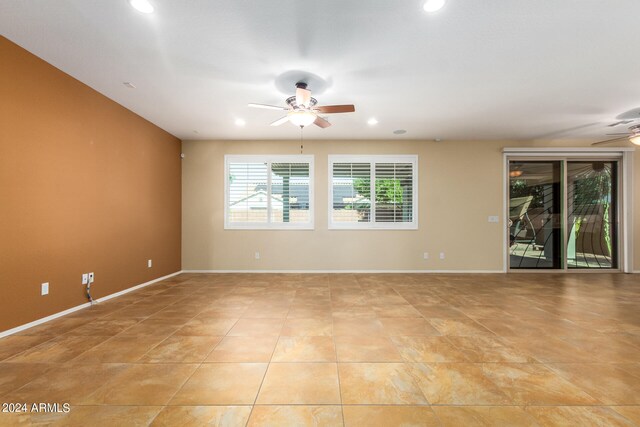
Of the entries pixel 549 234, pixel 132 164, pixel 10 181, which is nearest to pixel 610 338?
pixel 549 234

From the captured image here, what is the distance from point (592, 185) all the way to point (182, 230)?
8.98 meters

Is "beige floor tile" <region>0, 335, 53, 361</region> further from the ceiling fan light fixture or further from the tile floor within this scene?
the ceiling fan light fixture

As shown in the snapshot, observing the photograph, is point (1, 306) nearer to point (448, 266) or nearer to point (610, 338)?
point (610, 338)

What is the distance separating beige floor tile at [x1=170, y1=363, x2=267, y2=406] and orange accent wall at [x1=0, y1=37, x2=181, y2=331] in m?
2.29

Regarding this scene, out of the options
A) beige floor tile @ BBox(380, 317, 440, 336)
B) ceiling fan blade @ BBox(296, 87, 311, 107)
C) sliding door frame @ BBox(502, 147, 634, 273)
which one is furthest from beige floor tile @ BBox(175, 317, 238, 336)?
sliding door frame @ BBox(502, 147, 634, 273)

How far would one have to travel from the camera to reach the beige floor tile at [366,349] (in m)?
2.23

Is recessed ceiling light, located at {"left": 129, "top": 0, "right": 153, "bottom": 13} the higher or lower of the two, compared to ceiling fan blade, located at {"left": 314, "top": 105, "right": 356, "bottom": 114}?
higher

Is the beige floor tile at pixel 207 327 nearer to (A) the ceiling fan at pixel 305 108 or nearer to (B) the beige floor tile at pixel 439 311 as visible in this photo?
(B) the beige floor tile at pixel 439 311

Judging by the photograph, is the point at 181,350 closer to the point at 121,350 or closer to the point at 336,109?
the point at 121,350

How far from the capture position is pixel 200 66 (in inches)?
122

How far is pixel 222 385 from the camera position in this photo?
6.13ft

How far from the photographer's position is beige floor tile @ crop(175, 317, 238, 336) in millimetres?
2752

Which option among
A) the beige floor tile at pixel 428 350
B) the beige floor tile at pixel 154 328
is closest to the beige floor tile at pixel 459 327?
the beige floor tile at pixel 428 350

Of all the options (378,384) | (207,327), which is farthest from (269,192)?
(378,384)
